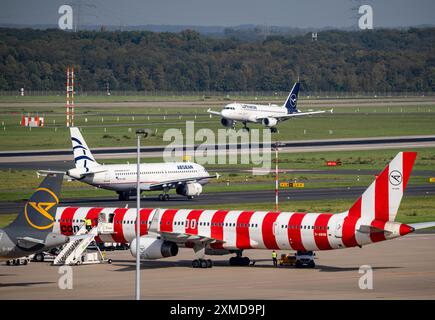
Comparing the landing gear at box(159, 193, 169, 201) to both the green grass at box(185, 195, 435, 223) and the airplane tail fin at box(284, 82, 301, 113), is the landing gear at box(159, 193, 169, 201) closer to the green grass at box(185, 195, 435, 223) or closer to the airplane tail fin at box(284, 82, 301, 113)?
the green grass at box(185, 195, 435, 223)

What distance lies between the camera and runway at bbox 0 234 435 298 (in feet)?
189

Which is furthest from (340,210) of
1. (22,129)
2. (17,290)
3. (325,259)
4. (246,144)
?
(22,129)

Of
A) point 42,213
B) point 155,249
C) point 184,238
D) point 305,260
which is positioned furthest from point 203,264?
point 42,213

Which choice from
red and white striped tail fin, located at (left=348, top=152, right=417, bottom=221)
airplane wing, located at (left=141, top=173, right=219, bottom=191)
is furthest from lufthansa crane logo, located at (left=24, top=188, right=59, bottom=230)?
airplane wing, located at (left=141, top=173, right=219, bottom=191)

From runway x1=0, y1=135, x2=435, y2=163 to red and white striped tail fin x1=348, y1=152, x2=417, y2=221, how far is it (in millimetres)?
82140

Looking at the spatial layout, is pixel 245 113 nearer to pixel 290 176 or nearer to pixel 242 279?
pixel 290 176

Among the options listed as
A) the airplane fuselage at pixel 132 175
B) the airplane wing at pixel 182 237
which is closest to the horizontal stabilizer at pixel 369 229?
the airplane wing at pixel 182 237

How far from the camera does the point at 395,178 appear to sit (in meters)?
65.4

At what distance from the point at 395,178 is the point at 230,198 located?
42999 millimetres

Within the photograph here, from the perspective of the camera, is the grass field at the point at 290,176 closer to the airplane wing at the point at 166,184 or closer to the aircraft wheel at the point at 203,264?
the airplane wing at the point at 166,184

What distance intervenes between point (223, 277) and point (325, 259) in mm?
10911

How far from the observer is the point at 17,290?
59281 mm

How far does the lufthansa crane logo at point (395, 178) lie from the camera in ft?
214
